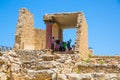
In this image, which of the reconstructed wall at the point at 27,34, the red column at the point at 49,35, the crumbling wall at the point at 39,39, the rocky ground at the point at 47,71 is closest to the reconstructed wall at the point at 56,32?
the reconstructed wall at the point at 27,34

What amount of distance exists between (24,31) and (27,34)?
127 centimetres

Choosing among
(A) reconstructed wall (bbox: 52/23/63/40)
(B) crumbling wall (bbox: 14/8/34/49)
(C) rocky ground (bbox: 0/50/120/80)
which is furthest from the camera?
A: (A) reconstructed wall (bbox: 52/23/63/40)

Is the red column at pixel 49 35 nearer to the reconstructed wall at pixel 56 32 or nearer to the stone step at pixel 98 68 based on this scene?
the reconstructed wall at pixel 56 32

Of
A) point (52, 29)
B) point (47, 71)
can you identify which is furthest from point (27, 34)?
point (47, 71)

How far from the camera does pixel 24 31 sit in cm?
2275

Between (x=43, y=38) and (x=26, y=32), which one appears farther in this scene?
(x=43, y=38)

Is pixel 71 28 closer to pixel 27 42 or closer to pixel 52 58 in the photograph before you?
pixel 27 42

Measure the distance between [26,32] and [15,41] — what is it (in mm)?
1892

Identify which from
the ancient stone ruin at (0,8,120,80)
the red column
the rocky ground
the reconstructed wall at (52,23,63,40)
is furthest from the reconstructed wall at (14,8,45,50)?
the rocky ground

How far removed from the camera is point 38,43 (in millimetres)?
28078

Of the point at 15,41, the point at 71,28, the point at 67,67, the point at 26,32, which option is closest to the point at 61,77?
the point at 67,67

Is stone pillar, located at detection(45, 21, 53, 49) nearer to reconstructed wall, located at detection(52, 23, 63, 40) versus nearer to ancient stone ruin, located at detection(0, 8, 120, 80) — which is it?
ancient stone ruin, located at detection(0, 8, 120, 80)

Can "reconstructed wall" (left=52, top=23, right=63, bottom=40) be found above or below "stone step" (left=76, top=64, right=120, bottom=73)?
above

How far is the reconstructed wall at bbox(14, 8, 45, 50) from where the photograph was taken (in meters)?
21.9
